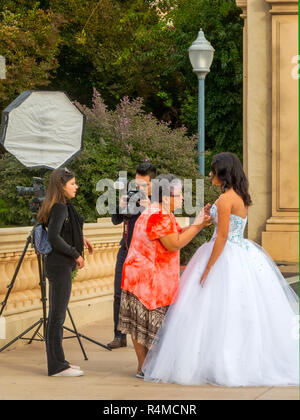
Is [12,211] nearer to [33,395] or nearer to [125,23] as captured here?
[33,395]

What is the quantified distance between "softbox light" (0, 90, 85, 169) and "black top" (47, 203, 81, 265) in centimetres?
700

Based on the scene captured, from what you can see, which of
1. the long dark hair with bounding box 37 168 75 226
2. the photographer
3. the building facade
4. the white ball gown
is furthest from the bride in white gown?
the building facade

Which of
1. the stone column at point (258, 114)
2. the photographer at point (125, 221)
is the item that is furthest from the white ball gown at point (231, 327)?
the stone column at point (258, 114)

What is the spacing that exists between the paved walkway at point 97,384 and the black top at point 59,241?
0.95 metres

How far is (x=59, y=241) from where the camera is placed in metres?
7.21

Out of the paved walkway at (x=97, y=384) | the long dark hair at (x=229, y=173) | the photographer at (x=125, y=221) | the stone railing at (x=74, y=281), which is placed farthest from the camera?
the stone railing at (x=74, y=281)

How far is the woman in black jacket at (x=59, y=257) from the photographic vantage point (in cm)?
729

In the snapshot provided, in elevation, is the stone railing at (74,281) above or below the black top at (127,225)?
below

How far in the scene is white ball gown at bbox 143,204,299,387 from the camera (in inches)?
268

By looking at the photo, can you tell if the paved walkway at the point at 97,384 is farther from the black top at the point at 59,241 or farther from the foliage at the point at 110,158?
the foliage at the point at 110,158

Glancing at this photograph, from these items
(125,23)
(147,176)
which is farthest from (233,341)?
(125,23)

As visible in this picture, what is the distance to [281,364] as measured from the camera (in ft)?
22.5

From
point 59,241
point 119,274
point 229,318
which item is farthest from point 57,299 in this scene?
point 119,274

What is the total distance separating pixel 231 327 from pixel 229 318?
2.8 inches
